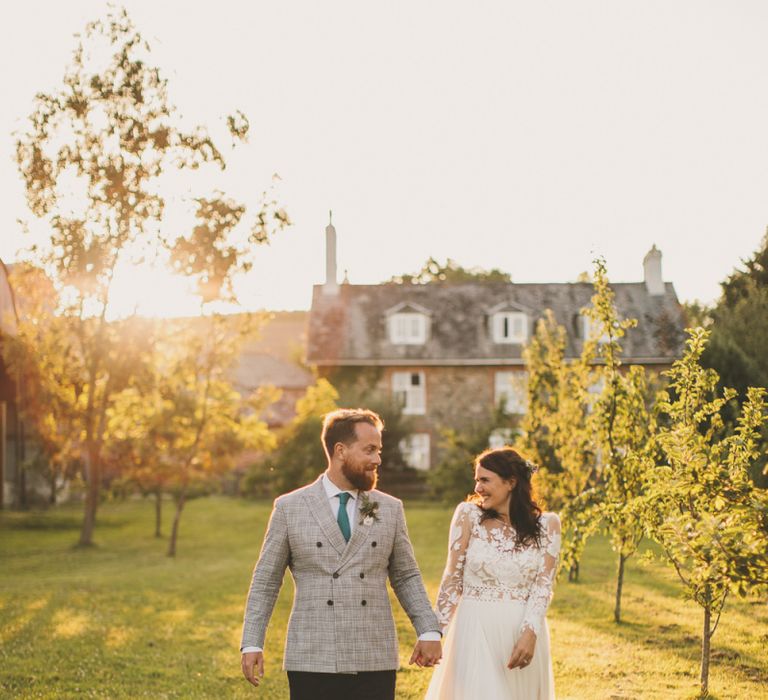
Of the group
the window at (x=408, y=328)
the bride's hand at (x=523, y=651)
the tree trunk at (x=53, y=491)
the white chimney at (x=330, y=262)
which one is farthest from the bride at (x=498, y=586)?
the white chimney at (x=330, y=262)

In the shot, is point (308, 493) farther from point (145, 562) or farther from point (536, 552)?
point (145, 562)

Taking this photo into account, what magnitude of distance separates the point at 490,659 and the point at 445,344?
36.7m

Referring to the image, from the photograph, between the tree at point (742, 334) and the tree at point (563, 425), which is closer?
the tree at point (563, 425)

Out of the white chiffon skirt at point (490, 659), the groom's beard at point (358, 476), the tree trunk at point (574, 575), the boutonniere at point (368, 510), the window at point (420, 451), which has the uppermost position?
the groom's beard at point (358, 476)

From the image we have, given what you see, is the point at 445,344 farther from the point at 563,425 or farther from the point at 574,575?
the point at 563,425

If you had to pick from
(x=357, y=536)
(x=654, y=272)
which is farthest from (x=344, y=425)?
(x=654, y=272)

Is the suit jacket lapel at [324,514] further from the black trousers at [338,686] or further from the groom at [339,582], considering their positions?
the black trousers at [338,686]

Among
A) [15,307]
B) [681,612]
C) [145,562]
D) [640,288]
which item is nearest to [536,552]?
[681,612]

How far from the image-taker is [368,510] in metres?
5.25

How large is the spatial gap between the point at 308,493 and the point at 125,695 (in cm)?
520

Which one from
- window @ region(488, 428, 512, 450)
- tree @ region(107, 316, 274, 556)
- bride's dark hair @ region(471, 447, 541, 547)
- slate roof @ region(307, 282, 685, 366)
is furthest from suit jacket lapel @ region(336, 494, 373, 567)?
slate roof @ region(307, 282, 685, 366)

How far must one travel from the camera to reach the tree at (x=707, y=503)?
229 inches

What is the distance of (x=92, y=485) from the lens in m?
26.8

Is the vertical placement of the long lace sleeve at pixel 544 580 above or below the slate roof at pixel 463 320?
below
